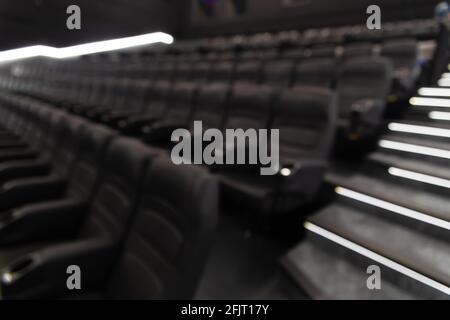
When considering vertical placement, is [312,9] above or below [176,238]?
above

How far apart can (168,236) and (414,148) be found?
2.53ft

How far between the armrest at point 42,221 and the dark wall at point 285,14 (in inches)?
89.3

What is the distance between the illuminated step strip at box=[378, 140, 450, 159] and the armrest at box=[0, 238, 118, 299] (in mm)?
820

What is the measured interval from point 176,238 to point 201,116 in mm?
763

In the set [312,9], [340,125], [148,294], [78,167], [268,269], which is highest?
[312,9]

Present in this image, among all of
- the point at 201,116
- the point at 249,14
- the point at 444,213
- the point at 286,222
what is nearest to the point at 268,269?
the point at 286,222

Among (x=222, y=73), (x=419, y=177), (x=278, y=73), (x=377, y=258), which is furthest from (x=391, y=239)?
(x=222, y=73)

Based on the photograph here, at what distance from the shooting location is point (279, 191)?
Result: 0.62m

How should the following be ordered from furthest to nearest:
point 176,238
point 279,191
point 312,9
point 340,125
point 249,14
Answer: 1. point 249,14
2. point 312,9
3. point 340,125
4. point 279,191
5. point 176,238

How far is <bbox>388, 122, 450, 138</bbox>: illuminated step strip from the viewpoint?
82 centimetres

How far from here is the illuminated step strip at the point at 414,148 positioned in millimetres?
748

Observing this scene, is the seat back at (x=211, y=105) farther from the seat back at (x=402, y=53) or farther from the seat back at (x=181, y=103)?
the seat back at (x=402, y=53)

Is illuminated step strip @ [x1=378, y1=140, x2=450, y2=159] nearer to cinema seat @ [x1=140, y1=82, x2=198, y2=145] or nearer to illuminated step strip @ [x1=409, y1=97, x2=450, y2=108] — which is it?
illuminated step strip @ [x1=409, y1=97, x2=450, y2=108]
